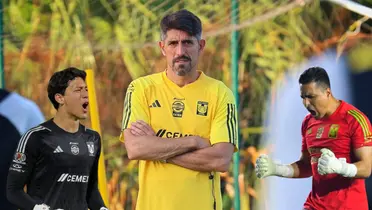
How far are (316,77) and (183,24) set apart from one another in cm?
192

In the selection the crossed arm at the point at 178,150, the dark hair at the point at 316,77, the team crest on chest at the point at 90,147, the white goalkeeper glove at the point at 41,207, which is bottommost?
the white goalkeeper glove at the point at 41,207

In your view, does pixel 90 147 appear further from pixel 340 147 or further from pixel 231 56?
pixel 231 56

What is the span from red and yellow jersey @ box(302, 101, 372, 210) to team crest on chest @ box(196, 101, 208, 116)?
Answer: 5.47ft

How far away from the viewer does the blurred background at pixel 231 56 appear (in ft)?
19.5

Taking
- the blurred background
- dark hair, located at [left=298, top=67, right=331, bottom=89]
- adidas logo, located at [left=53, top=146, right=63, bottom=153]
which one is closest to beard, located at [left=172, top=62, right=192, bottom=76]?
adidas logo, located at [left=53, top=146, right=63, bottom=153]

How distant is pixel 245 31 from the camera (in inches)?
257

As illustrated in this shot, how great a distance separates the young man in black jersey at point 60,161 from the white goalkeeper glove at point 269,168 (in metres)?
1.32

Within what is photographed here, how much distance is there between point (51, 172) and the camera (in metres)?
4.56

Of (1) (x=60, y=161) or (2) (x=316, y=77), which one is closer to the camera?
(1) (x=60, y=161)

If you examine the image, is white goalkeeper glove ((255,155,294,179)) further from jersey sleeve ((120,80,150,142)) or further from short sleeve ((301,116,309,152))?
jersey sleeve ((120,80,150,142))

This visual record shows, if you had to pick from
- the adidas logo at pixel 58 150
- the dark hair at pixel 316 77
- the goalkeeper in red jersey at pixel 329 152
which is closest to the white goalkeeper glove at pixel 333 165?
the goalkeeper in red jersey at pixel 329 152

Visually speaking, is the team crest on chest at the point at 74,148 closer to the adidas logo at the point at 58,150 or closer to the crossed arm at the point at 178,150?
the adidas logo at the point at 58,150

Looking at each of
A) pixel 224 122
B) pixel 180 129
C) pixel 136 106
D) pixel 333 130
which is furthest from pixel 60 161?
pixel 333 130

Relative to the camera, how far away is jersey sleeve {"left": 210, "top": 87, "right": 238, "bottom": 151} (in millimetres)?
4008
